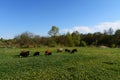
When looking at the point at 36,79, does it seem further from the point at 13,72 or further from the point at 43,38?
the point at 43,38

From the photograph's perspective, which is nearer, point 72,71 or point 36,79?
point 36,79

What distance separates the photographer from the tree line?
5019 cm

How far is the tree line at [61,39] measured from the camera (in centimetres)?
5019

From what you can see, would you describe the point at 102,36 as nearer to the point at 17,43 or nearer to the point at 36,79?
the point at 17,43

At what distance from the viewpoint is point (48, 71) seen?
37.2 ft

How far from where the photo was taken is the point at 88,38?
7194 centimetres

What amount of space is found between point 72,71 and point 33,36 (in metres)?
42.0

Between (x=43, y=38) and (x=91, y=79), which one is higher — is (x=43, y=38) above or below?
above

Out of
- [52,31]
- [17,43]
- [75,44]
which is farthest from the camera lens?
[52,31]

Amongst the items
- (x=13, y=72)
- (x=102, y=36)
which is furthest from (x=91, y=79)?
(x=102, y=36)

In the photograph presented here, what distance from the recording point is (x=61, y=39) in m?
57.6

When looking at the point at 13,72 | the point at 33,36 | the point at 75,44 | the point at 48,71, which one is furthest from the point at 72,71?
the point at 75,44

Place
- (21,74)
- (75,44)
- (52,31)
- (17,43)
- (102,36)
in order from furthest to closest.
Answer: (102,36) < (52,31) < (75,44) < (17,43) < (21,74)

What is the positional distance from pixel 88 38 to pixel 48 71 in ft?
204
